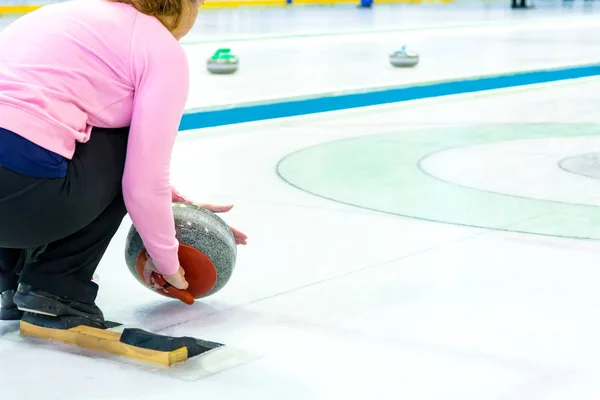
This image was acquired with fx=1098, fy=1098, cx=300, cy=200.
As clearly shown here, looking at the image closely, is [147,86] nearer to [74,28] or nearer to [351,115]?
[74,28]

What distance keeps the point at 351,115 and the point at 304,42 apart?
565 cm

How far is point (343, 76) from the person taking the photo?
800cm

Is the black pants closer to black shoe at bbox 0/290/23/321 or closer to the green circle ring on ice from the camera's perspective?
black shoe at bbox 0/290/23/321

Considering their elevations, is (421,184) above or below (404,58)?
above

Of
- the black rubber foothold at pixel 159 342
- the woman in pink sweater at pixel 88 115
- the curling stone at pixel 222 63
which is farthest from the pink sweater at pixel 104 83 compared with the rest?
the curling stone at pixel 222 63

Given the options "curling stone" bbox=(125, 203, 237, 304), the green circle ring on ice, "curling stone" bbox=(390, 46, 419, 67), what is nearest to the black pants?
"curling stone" bbox=(125, 203, 237, 304)

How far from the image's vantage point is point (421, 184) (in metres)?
3.94

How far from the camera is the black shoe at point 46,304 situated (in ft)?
7.13

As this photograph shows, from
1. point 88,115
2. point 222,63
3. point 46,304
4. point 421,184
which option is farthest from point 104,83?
point 222,63

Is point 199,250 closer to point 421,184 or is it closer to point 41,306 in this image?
point 41,306

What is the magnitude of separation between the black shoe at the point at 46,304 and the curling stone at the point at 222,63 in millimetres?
5808

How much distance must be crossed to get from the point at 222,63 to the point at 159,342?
6.02m

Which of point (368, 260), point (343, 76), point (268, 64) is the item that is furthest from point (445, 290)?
point (268, 64)

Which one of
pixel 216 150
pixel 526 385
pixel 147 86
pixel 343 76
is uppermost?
pixel 147 86
